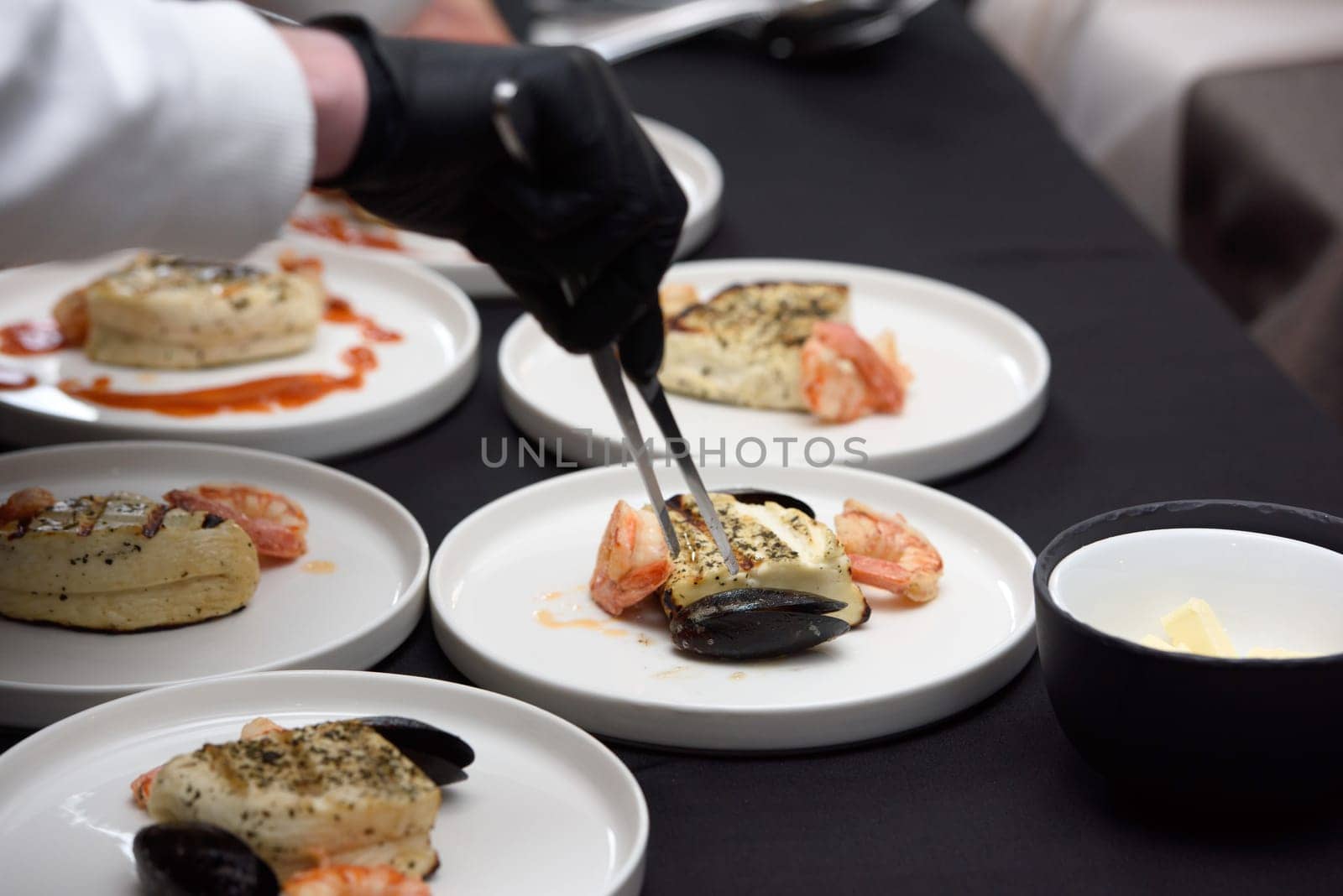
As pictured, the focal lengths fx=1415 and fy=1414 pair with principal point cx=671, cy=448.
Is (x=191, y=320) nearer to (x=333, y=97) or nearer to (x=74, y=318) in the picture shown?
(x=74, y=318)

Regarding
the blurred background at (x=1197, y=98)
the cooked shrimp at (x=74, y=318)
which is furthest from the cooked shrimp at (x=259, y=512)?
the blurred background at (x=1197, y=98)

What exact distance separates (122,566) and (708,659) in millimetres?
674

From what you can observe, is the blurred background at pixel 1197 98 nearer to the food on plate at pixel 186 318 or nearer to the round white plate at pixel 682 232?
the round white plate at pixel 682 232

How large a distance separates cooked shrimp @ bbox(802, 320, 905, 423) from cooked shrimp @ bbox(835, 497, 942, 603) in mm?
330

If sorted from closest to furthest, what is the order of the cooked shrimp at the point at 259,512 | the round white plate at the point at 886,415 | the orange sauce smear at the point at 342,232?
the cooked shrimp at the point at 259,512, the round white plate at the point at 886,415, the orange sauce smear at the point at 342,232

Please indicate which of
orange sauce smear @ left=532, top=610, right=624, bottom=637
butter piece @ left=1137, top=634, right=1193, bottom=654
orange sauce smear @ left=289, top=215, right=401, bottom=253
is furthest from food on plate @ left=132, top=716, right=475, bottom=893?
orange sauce smear @ left=289, top=215, right=401, bottom=253

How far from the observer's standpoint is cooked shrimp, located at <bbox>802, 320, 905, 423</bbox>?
213 cm

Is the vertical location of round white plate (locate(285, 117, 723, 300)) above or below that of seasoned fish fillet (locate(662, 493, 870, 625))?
below

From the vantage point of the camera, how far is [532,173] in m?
1.46

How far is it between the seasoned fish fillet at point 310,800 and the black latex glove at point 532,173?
1.66 feet

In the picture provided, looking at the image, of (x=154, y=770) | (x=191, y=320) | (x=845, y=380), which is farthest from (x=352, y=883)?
(x=191, y=320)

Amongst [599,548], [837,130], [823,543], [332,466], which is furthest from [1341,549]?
[837,130]

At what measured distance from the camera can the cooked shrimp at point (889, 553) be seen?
166 centimetres

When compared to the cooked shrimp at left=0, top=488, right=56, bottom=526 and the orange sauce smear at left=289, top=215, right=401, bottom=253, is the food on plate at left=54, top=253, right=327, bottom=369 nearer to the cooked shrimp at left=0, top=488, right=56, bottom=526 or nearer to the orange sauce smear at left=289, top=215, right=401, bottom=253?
the orange sauce smear at left=289, top=215, right=401, bottom=253
